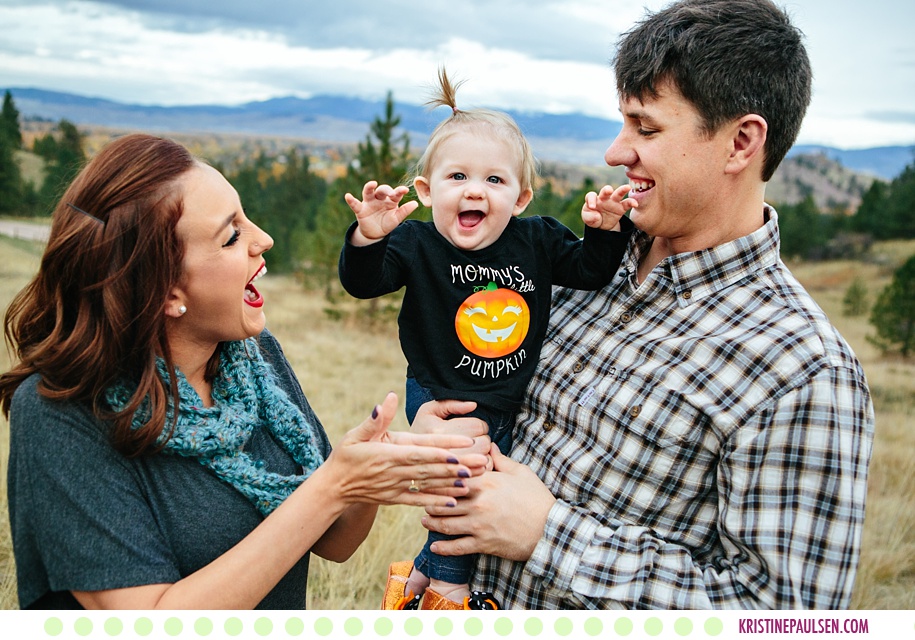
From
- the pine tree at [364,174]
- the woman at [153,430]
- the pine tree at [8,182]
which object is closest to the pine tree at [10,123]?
the pine tree at [8,182]

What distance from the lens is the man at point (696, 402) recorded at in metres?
1.96

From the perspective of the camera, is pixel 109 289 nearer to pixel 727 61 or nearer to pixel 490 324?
pixel 490 324

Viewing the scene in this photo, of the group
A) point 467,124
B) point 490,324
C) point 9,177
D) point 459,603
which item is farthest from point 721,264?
point 9,177

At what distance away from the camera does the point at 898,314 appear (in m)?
13.4

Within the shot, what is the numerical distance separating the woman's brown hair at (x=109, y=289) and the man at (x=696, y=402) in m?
1.04

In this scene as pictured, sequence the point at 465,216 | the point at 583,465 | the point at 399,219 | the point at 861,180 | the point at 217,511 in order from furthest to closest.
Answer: the point at 861,180
the point at 465,216
the point at 399,219
the point at 583,465
the point at 217,511

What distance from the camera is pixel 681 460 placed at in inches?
86.0

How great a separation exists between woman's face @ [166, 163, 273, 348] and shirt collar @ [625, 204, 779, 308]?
4.35ft

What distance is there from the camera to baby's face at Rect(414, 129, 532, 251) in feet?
9.04

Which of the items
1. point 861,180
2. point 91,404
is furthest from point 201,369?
point 861,180

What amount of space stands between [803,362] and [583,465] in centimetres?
72

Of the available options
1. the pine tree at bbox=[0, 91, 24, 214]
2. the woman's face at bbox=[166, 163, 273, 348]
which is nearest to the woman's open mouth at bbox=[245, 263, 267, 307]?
the woman's face at bbox=[166, 163, 273, 348]

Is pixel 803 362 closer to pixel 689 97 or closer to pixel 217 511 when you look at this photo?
pixel 689 97
